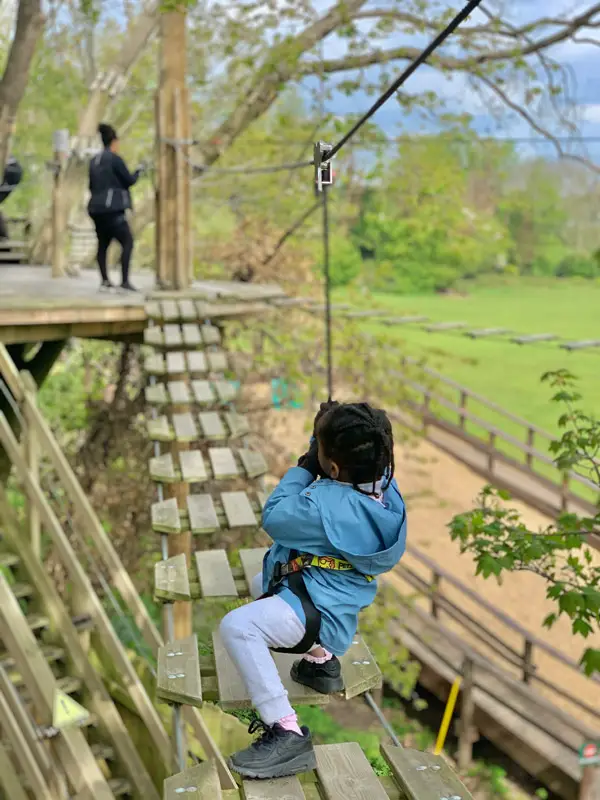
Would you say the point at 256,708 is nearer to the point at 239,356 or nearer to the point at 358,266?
the point at 239,356

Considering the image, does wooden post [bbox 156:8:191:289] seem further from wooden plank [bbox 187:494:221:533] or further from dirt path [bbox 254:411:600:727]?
wooden plank [bbox 187:494:221:533]

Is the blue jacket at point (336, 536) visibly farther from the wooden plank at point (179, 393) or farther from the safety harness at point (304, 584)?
the wooden plank at point (179, 393)

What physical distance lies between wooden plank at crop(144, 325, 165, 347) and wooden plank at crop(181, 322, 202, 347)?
0.14 metres

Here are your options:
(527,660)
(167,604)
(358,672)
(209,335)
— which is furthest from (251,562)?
(527,660)

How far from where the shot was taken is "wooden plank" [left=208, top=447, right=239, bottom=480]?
339cm

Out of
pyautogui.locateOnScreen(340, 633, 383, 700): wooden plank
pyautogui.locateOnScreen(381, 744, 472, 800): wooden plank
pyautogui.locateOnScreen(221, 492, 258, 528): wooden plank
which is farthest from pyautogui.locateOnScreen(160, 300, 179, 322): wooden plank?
pyautogui.locateOnScreen(381, 744, 472, 800): wooden plank

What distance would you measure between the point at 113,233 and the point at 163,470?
2472 mm

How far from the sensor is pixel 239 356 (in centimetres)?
817

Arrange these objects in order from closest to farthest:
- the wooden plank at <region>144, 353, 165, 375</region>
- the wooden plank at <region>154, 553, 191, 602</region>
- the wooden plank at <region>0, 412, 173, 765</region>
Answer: the wooden plank at <region>154, 553, 191, 602</region>
the wooden plank at <region>0, 412, 173, 765</region>
the wooden plank at <region>144, 353, 165, 375</region>

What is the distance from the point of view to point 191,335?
4.92 metres

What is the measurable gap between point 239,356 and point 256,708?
6665 millimetres

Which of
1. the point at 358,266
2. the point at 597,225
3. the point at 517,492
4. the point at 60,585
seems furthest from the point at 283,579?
the point at 597,225

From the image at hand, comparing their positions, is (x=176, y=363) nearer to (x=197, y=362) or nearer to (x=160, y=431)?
(x=197, y=362)

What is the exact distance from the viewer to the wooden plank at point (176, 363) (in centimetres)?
442
